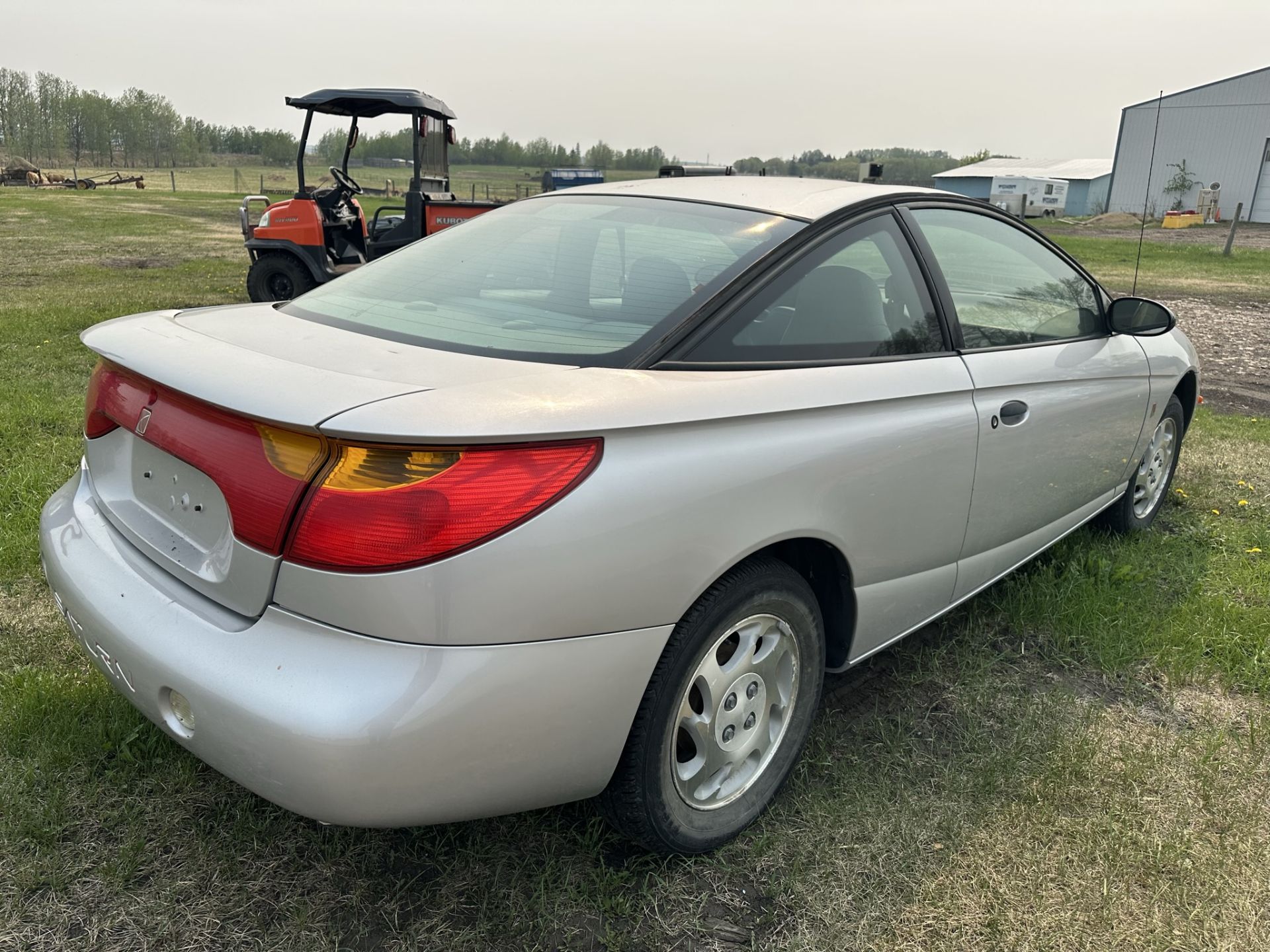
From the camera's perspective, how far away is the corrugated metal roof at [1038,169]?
2014 inches

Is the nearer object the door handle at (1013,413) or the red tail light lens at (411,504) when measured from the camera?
the red tail light lens at (411,504)

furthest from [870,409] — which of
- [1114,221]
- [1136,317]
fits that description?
[1114,221]

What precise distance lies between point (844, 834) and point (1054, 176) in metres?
56.8

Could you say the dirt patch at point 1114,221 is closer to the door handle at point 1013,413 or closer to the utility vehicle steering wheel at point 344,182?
the utility vehicle steering wheel at point 344,182

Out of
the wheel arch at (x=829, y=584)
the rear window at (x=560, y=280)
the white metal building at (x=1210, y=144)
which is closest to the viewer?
the rear window at (x=560, y=280)

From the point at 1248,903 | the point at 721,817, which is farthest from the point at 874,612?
the point at 1248,903

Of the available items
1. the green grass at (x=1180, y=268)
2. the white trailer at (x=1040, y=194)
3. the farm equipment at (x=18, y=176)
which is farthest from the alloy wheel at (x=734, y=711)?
the farm equipment at (x=18, y=176)

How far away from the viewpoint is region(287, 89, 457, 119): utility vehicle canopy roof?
10.2 metres

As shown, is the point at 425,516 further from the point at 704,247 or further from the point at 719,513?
the point at 704,247

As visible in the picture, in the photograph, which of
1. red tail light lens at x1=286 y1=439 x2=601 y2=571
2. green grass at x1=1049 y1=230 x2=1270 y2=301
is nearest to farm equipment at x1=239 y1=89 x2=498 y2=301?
red tail light lens at x1=286 y1=439 x2=601 y2=571

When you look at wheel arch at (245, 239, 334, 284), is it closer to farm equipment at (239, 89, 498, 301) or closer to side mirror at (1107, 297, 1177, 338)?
farm equipment at (239, 89, 498, 301)

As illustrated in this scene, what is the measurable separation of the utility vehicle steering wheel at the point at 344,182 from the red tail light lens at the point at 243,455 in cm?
1008

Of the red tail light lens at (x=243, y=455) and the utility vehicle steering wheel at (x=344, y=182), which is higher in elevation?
the utility vehicle steering wheel at (x=344, y=182)

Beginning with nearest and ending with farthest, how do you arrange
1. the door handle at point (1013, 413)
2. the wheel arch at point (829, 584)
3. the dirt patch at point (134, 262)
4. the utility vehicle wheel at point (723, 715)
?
the utility vehicle wheel at point (723, 715)
the wheel arch at point (829, 584)
the door handle at point (1013, 413)
the dirt patch at point (134, 262)
